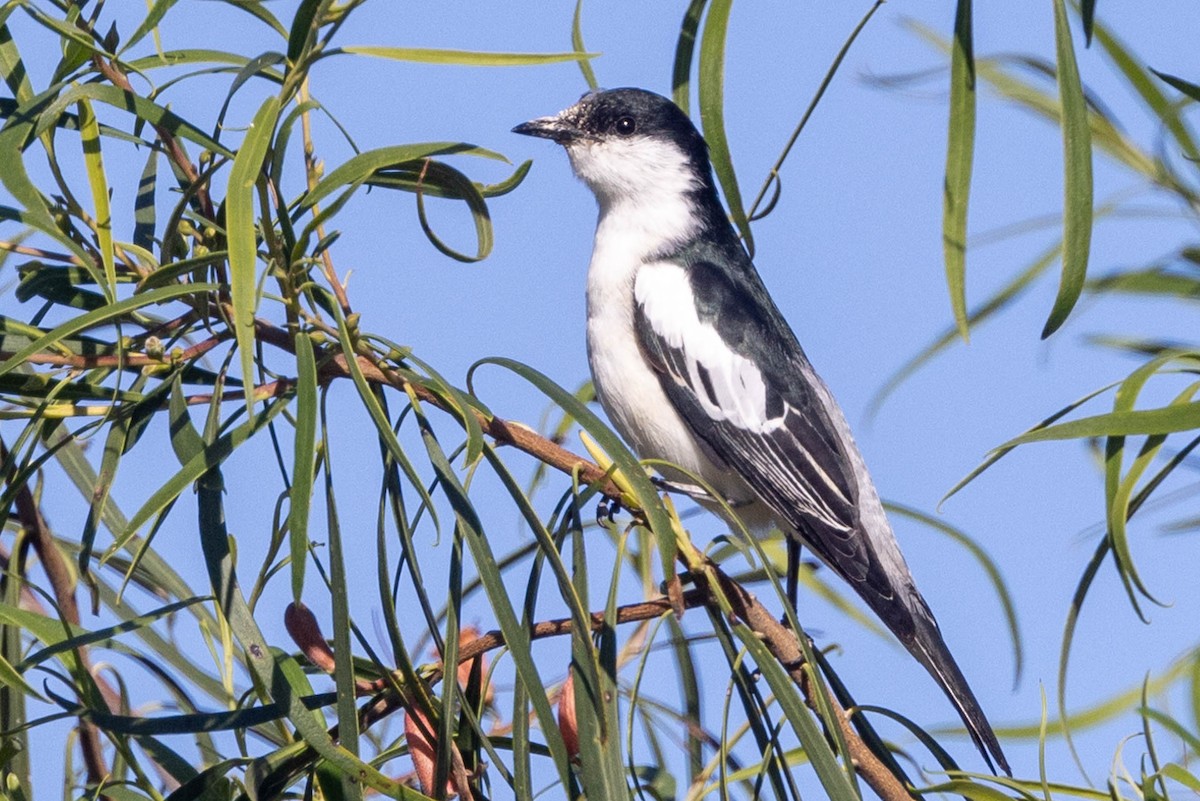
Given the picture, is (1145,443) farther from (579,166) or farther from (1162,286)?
(579,166)

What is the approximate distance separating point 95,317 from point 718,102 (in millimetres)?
1092

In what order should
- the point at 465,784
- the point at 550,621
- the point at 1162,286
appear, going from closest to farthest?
the point at 465,784
the point at 550,621
the point at 1162,286

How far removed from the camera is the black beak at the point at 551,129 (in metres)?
4.61

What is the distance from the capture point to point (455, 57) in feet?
6.27

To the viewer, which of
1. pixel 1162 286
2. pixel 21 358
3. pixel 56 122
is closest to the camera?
pixel 21 358

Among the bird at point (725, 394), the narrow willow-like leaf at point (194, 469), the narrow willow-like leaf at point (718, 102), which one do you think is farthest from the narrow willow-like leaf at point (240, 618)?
the bird at point (725, 394)

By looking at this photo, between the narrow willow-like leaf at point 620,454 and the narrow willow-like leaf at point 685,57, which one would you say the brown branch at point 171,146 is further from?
the narrow willow-like leaf at point 685,57

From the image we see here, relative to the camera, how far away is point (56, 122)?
2.23 metres

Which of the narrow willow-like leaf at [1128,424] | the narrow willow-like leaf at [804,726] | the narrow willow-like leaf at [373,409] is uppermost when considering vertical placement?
the narrow willow-like leaf at [373,409]

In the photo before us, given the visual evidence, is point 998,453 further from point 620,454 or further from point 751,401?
point 751,401

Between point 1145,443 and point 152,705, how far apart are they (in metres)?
1.75

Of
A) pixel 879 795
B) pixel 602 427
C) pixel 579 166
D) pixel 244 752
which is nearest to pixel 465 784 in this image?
pixel 244 752

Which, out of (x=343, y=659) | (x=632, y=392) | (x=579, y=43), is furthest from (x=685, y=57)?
(x=632, y=392)

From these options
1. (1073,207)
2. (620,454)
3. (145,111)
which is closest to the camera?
(1073,207)
